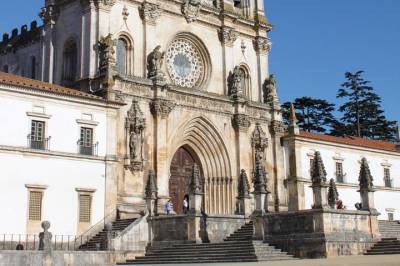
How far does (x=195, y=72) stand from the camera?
156 ft

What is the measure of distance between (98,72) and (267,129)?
14369mm

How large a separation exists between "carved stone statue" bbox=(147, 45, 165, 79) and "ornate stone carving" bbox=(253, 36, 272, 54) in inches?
436

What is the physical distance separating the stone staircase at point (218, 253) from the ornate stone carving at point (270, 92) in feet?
57.3

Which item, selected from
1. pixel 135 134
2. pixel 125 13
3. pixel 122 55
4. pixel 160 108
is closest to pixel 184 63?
pixel 122 55

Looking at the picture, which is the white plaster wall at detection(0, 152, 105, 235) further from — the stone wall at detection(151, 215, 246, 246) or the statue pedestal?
the statue pedestal

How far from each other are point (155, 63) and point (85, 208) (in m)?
11.6

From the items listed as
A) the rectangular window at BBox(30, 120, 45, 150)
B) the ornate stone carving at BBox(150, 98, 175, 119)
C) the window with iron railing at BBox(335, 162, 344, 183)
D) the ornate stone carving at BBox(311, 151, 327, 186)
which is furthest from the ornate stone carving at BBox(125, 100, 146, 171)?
the window with iron railing at BBox(335, 162, 344, 183)

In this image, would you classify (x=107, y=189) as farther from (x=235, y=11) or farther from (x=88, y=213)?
(x=235, y=11)

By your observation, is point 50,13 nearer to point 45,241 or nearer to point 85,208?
point 85,208

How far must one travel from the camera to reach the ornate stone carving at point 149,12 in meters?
43.8

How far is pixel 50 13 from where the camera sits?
149ft

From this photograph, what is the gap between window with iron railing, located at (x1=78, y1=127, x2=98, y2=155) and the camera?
36.6 meters

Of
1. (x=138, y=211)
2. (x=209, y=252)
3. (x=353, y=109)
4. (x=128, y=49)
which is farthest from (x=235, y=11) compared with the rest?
(x=353, y=109)

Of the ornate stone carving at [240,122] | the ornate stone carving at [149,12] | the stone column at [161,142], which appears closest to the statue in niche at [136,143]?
the stone column at [161,142]
